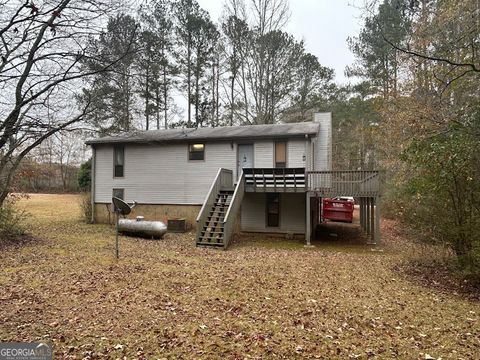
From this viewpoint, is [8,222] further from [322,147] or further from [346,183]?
[322,147]

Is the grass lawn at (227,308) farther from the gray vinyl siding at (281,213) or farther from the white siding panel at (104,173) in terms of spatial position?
the white siding panel at (104,173)

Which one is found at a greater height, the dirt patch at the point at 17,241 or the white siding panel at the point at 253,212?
the white siding panel at the point at 253,212

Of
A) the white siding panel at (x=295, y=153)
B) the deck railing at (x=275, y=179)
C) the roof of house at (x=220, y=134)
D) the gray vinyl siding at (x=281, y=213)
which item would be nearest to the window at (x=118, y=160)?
the roof of house at (x=220, y=134)

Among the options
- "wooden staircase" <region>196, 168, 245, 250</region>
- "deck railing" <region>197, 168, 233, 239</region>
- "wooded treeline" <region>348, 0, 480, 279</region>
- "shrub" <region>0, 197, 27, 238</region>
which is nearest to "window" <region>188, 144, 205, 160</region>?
"deck railing" <region>197, 168, 233, 239</region>

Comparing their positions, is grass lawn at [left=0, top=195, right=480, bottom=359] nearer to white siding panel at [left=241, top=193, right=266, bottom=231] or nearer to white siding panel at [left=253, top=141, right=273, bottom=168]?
white siding panel at [left=241, top=193, right=266, bottom=231]

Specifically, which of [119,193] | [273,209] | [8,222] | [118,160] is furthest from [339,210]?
[8,222]

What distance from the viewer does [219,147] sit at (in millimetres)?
14539

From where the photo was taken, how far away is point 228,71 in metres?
24.8

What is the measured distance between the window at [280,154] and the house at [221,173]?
1.8 inches

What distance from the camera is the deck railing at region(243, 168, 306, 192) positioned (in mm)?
12199

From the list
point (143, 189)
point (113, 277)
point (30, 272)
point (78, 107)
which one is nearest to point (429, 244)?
point (113, 277)

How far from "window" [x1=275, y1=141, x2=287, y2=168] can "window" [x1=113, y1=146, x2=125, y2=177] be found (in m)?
8.22

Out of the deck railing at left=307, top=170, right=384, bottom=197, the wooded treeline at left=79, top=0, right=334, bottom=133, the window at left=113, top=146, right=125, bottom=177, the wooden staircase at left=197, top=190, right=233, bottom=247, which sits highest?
the wooded treeline at left=79, top=0, right=334, bottom=133

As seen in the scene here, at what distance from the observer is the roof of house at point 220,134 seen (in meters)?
13.5
